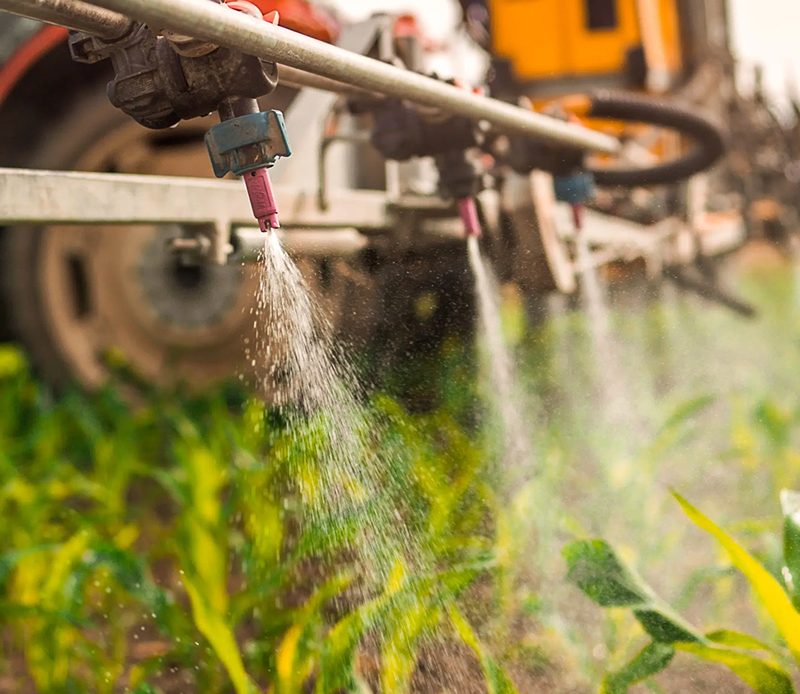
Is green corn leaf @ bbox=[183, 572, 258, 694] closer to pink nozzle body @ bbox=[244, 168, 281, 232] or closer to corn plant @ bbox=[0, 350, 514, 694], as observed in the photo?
corn plant @ bbox=[0, 350, 514, 694]

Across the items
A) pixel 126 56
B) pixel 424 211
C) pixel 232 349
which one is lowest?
Answer: pixel 232 349

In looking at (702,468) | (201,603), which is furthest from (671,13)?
(201,603)

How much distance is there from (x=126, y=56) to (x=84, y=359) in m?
2.22

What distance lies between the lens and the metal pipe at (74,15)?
2.74 feet

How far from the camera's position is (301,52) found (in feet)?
3.30

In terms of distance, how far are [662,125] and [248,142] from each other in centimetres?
184

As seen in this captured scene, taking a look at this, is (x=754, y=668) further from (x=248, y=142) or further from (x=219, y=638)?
(x=248, y=142)

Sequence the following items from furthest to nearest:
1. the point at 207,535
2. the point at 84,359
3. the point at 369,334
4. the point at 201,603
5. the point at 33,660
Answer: the point at 84,359 < the point at 369,334 < the point at 207,535 < the point at 33,660 < the point at 201,603

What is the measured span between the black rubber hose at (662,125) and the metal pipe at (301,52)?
0.99m

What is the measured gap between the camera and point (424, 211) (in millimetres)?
2119

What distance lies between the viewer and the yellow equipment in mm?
4027

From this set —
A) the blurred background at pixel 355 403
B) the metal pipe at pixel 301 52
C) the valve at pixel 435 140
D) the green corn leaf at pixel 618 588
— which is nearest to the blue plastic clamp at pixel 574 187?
the blurred background at pixel 355 403

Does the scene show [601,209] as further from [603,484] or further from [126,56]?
[126,56]

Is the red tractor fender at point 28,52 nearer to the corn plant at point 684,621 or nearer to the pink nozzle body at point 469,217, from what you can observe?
the pink nozzle body at point 469,217
